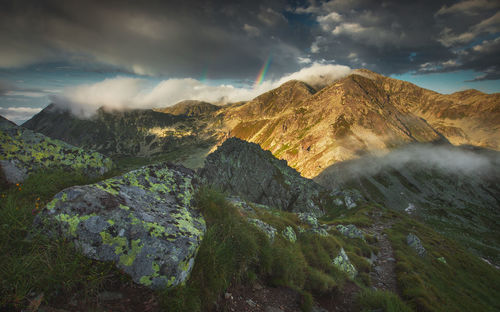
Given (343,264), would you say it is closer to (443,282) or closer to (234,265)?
(234,265)

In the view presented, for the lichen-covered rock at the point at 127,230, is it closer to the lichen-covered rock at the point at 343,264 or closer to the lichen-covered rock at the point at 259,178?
the lichen-covered rock at the point at 343,264

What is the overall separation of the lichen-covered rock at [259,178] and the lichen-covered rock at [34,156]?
211 feet

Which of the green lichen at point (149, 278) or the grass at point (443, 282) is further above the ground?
the green lichen at point (149, 278)

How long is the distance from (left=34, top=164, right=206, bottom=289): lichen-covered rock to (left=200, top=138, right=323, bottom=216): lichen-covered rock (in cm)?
6823

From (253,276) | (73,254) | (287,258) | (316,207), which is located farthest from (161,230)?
(316,207)

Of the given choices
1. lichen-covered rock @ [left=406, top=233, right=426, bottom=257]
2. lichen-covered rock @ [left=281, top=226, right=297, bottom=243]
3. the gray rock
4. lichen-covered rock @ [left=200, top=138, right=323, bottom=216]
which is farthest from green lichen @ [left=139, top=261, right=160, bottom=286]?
lichen-covered rock @ [left=200, top=138, right=323, bottom=216]

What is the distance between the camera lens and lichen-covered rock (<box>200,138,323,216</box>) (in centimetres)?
7750

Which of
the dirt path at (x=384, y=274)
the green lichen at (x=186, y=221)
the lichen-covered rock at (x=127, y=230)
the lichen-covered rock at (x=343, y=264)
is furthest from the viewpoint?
the dirt path at (x=384, y=274)

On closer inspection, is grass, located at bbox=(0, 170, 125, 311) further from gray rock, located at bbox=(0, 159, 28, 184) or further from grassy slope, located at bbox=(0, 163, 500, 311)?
gray rock, located at bbox=(0, 159, 28, 184)

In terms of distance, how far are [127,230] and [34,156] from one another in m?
7.32

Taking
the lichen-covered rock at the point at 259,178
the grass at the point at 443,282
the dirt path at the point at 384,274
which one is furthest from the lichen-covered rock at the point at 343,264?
the lichen-covered rock at the point at 259,178

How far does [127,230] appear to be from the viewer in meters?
5.49

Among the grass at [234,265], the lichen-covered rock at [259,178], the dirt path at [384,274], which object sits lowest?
the lichen-covered rock at [259,178]

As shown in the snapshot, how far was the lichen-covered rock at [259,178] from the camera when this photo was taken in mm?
77500
